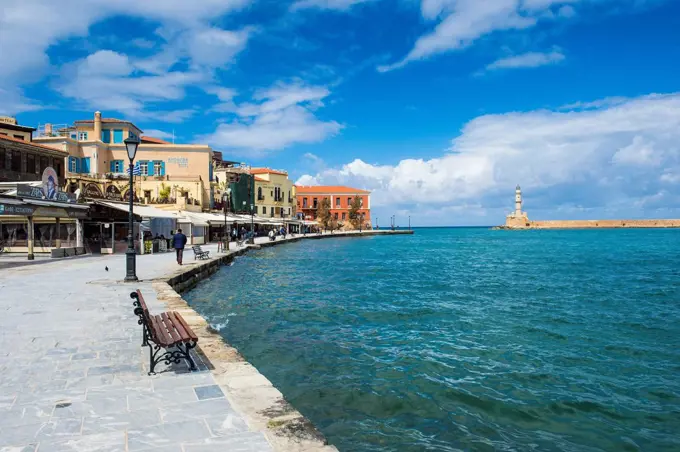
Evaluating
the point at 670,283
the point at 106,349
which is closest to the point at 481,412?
the point at 106,349

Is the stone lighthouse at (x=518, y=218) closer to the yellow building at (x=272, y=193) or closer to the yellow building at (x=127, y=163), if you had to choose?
the yellow building at (x=272, y=193)

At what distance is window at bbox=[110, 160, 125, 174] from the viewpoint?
46.4m

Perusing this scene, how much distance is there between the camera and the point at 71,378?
5469 millimetres

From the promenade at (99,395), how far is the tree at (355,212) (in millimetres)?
87835

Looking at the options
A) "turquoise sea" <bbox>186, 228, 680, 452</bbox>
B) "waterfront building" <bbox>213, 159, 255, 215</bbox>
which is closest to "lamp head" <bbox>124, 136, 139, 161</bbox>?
"turquoise sea" <bbox>186, 228, 680, 452</bbox>

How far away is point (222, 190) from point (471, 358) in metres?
52.2

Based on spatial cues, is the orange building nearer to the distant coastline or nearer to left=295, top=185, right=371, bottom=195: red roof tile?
left=295, top=185, right=371, bottom=195: red roof tile

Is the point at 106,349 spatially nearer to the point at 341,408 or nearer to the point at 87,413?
the point at 87,413

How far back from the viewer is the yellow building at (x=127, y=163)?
42.1m

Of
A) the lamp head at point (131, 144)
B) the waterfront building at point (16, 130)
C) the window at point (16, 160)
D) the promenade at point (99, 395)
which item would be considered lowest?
the promenade at point (99, 395)

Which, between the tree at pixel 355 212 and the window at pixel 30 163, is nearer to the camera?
the window at pixel 30 163

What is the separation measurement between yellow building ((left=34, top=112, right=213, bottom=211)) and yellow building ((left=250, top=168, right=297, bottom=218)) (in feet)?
69.2

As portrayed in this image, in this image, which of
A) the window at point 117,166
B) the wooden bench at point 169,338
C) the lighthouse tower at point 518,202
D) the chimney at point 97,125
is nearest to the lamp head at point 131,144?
the wooden bench at point 169,338

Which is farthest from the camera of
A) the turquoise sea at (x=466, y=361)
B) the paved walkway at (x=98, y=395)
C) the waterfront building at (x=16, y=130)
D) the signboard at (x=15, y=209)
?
the waterfront building at (x=16, y=130)
